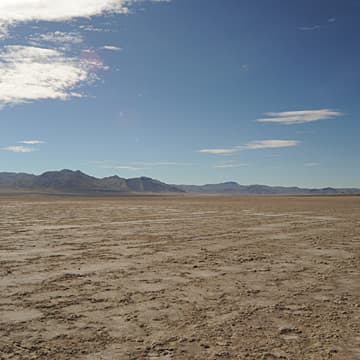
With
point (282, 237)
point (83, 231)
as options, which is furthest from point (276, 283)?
point (83, 231)

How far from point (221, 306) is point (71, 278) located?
322 centimetres

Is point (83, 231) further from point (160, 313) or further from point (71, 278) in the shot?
point (160, 313)

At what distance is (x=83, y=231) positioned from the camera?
16109 millimetres

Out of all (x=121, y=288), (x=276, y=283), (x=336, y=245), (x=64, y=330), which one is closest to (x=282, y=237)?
(x=336, y=245)

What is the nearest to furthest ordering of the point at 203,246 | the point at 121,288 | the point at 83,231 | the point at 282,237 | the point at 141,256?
1. the point at 121,288
2. the point at 141,256
3. the point at 203,246
4. the point at 282,237
5. the point at 83,231

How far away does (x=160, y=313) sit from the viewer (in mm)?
5508

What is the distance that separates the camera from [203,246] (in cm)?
1183

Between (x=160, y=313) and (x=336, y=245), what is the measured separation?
27.3ft

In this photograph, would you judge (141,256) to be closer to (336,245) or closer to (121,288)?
(121,288)

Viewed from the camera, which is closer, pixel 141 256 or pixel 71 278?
pixel 71 278

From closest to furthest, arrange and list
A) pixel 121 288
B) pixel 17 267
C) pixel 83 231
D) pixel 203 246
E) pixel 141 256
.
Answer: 1. pixel 121 288
2. pixel 17 267
3. pixel 141 256
4. pixel 203 246
5. pixel 83 231

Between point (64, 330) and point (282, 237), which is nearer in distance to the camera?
point (64, 330)

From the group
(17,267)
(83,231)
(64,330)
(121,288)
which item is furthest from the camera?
(83,231)

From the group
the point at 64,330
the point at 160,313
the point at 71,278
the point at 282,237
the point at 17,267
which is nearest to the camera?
the point at 64,330
